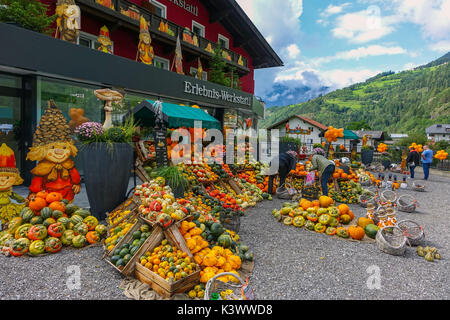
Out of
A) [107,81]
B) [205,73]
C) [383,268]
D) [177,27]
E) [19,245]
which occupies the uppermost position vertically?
[177,27]

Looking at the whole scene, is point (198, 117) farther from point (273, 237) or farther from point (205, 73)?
point (205, 73)

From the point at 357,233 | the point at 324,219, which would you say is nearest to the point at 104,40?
the point at 324,219

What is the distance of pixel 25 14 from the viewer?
6.75 metres

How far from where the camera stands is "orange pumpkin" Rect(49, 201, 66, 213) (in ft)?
13.7

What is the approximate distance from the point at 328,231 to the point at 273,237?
3.80 ft

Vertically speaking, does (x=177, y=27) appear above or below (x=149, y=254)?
above

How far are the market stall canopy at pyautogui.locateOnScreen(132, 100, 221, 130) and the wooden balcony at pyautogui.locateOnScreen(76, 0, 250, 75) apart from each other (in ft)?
18.9

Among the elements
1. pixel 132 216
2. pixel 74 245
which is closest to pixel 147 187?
pixel 132 216

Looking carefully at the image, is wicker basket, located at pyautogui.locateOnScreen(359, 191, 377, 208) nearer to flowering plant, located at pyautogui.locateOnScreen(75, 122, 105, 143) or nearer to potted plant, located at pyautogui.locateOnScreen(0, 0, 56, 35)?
flowering plant, located at pyautogui.locateOnScreen(75, 122, 105, 143)

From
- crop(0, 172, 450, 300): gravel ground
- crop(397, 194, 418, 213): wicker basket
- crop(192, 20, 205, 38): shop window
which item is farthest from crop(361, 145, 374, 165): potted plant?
crop(0, 172, 450, 300): gravel ground

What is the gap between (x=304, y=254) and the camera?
13.3 feet

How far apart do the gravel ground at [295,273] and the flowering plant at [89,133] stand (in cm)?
205

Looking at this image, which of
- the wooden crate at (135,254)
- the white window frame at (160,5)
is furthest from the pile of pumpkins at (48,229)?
the white window frame at (160,5)

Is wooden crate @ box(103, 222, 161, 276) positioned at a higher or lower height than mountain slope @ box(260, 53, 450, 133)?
lower
